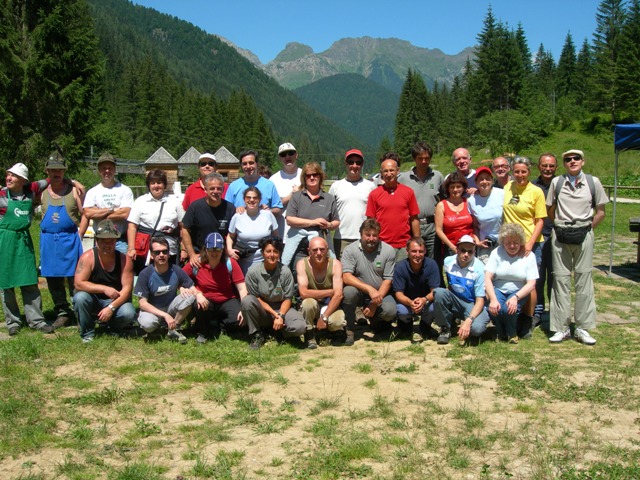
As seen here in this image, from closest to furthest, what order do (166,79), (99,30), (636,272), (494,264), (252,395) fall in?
(252,395) < (494,264) < (636,272) < (166,79) < (99,30)

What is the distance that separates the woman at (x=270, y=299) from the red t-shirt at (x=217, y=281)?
0.31 m

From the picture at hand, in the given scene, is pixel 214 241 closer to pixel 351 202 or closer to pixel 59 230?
pixel 351 202

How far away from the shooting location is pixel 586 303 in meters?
6.15

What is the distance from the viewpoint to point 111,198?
265 inches

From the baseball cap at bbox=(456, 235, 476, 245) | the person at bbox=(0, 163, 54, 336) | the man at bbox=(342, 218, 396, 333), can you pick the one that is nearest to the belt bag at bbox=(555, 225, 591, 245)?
the baseball cap at bbox=(456, 235, 476, 245)

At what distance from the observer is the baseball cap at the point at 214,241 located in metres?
6.02

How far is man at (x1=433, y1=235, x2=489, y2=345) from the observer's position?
5.96 m

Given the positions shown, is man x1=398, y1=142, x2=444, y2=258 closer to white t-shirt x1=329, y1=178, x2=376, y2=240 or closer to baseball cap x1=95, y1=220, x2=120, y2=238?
white t-shirt x1=329, y1=178, x2=376, y2=240

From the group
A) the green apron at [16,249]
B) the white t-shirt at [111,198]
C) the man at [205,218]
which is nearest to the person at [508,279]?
the man at [205,218]

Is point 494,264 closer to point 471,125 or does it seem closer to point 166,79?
point 471,125

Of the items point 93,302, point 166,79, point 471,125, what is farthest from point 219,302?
point 166,79

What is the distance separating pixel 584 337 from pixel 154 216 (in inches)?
192

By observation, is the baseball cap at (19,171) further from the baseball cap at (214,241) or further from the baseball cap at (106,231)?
the baseball cap at (214,241)

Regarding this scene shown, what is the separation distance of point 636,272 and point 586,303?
4.71 m
